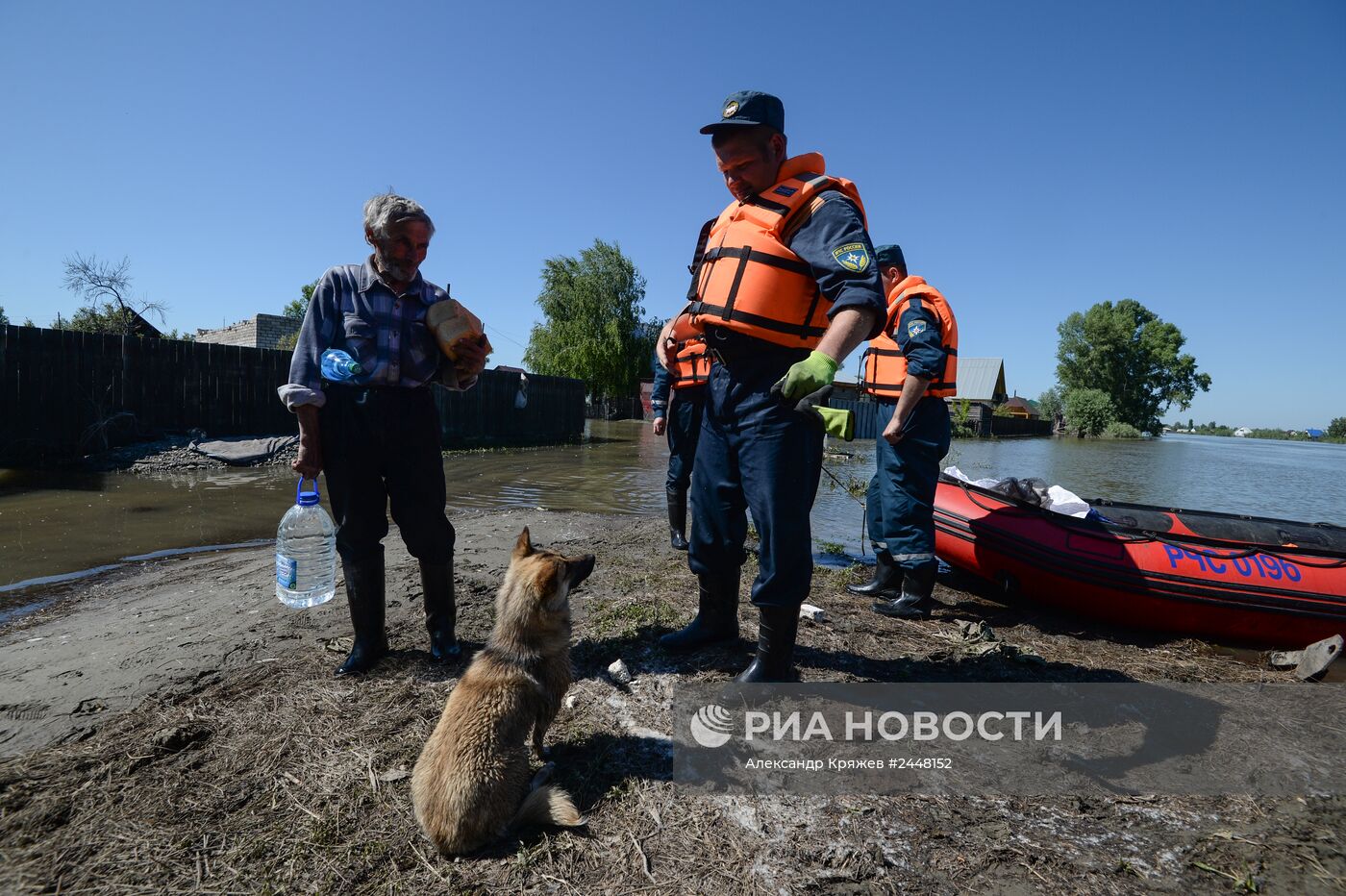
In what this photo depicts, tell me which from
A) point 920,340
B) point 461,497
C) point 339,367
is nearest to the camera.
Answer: point 339,367

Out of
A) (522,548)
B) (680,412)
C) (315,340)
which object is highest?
(315,340)

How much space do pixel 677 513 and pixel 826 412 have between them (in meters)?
3.63

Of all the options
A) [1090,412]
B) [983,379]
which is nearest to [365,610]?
[983,379]

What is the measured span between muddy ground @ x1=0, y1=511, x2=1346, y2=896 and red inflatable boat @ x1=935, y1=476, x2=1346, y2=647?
1.33 m

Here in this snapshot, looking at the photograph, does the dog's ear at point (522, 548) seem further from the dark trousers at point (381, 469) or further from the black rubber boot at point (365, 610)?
the black rubber boot at point (365, 610)

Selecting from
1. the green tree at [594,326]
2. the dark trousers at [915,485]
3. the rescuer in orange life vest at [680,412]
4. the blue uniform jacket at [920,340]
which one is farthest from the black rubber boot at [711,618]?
the green tree at [594,326]

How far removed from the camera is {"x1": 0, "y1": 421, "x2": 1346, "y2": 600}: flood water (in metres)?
5.95

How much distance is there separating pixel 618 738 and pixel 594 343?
33.7 meters

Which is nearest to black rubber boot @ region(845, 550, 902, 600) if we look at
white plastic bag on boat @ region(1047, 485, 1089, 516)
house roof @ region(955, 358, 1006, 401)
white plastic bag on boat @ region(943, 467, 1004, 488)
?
white plastic bag on boat @ region(1047, 485, 1089, 516)

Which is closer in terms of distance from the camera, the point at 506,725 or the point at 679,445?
the point at 506,725

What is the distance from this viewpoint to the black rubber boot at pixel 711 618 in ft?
10.3

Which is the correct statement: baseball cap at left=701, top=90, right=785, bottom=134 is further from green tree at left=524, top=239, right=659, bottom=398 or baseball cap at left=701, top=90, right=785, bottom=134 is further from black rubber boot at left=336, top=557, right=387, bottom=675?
green tree at left=524, top=239, right=659, bottom=398

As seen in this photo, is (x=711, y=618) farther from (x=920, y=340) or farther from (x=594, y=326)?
(x=594, y=326)

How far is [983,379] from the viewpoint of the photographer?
5512 centimetres
